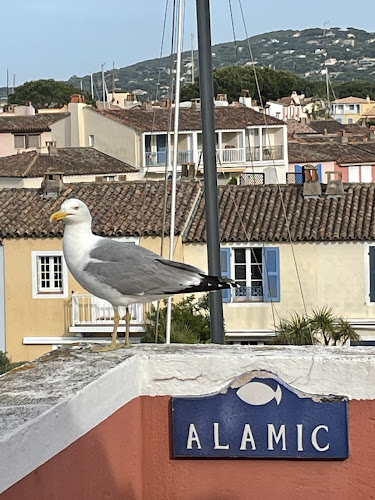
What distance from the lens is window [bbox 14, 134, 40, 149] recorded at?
60094mm

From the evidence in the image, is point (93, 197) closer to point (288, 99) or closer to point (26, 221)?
point (26, 221)

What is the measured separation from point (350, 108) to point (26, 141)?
9453 centimetres

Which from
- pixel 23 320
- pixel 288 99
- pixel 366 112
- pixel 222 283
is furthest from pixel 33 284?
pixel 366 112

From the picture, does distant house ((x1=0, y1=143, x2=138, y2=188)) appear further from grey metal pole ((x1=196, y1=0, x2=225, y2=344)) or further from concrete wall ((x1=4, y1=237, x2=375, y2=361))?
grey metal pole ((x1=196, y1=0, x2=225, y2=344))

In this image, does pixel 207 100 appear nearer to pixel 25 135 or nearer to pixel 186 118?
pixel 186 118

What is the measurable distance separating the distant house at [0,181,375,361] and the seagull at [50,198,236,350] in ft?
69.7

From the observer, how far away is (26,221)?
29391 millimetres

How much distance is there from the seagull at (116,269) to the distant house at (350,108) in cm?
13566

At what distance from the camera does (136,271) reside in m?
5.88

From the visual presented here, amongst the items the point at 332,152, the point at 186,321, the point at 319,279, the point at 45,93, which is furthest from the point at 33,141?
the point at 45,93

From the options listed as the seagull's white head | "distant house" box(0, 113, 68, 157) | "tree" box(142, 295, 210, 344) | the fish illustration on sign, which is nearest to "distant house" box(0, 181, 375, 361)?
"tree" box(142, 295, 210, 344)

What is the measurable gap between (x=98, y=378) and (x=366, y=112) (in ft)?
461

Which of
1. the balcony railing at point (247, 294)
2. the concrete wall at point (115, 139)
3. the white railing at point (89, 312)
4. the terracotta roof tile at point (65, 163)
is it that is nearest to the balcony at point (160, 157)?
the concrete wall at point (115, 139)

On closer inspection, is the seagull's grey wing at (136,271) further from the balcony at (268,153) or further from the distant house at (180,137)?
the balcony at (268,153)
